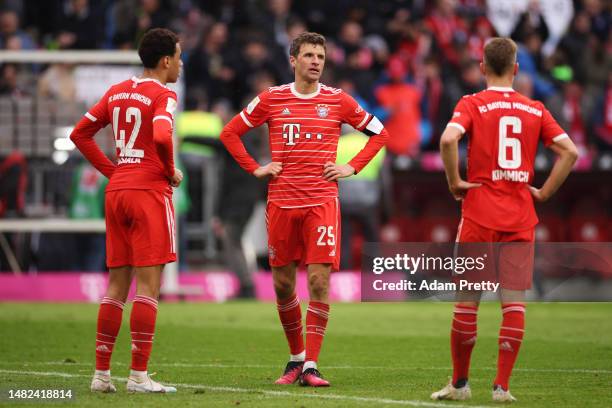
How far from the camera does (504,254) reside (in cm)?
813

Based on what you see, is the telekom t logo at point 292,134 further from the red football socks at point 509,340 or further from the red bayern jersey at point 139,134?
the red football socks at point 509,340

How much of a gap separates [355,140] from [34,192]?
17.7ft

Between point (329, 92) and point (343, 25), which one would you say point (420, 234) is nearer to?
point (343, 25)

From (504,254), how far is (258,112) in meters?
2.39

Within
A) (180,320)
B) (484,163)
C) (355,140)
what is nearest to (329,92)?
(484,163)

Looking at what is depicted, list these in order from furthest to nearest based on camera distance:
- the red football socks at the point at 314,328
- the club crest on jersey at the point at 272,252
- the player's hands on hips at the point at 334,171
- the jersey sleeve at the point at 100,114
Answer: the club crest on jersey at the point at 272,252
the player's hands on hips at the point at 334,171
the red football socks at the point at 314,328
the jersey sleeve at the point at 100,114

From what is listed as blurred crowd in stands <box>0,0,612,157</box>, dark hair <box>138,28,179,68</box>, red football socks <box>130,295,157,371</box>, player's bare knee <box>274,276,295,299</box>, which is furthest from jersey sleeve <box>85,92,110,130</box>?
blurred crowd in stands <box>0,0,612,157</box>

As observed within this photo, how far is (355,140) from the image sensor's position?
69.7ft

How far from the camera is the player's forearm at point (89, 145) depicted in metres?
9.06

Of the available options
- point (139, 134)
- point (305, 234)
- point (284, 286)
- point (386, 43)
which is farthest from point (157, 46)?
point (386, 43)

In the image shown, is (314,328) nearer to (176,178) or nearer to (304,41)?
(176,178)

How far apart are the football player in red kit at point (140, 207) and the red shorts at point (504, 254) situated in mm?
2024

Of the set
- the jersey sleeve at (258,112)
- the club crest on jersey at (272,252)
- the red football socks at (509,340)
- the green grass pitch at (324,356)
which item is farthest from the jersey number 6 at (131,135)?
the red football socks at (509,340)

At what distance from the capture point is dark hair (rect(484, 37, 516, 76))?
809cm
